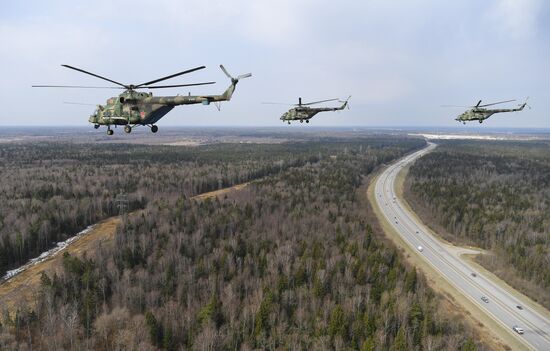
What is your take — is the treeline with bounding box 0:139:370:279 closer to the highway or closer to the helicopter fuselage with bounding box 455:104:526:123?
the highway

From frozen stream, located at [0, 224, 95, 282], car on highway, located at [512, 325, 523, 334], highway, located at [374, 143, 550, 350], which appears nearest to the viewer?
Answer: car on highway, located at [512, 325, 523, 334]

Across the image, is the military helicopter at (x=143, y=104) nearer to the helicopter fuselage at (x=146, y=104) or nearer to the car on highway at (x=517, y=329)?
the helicopter fuselage at (x=146, y=104)

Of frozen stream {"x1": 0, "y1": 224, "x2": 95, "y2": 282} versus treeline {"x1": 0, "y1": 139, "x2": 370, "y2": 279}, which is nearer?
frozen stream {"x1": 0, "y1": 224, "x2": 95, "y2": 282}

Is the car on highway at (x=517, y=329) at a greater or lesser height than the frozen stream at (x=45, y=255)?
lesser

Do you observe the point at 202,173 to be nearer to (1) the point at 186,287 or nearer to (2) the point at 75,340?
(1) the point at 186,287

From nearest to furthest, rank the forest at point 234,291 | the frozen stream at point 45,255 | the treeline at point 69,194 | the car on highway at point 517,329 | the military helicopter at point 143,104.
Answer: the military helicopter at point 143,104, the forest at point 234,291, the car on highway at point 517,329, the frozen stream at point 45,255, the treeline at point 69,194

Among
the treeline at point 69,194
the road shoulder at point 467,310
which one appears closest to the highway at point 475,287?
the road shoulder at point 467,310

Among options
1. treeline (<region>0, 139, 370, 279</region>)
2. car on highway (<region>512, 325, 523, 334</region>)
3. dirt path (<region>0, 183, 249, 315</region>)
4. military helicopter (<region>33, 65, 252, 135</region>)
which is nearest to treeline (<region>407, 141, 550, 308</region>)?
car on highway (<region>512, 325, 523, 334</region>)
